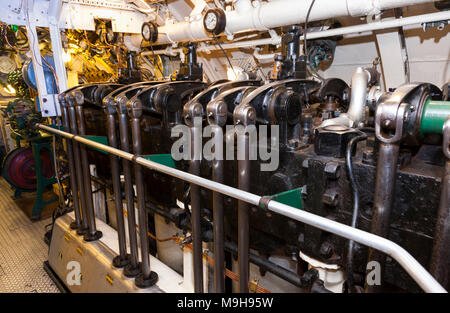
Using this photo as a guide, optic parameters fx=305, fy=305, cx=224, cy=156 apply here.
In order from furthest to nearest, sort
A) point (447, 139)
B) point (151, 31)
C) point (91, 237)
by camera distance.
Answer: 1. point (151, 31)
2. point (91, 237)
3. point (447, 139)

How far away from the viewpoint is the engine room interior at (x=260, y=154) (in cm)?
77

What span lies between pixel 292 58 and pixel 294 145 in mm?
358

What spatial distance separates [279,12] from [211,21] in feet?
1.58

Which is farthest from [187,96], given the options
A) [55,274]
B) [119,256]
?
[55,274]

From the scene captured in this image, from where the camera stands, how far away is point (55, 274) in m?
2.49

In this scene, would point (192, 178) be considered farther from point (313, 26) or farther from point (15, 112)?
point (15, 112)

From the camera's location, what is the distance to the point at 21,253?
2881 millimetres

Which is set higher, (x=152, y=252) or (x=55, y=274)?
(x=152, y=252)

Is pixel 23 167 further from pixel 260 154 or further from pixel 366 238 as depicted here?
pixel 366 238

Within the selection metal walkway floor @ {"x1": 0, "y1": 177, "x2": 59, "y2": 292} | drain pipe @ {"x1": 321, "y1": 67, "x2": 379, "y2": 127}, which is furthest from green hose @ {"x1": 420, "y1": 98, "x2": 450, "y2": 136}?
metal walkway floor @ {"x1": 0, "y1": 177, "x2": 59, "y2": 292}

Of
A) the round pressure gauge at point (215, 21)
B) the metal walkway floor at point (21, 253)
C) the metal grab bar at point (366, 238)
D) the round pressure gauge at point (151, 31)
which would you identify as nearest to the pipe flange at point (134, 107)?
the metal grab bar at point (366, 238)

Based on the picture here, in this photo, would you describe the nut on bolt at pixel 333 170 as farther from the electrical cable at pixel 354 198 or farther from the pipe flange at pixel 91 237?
the pipe flange at pixel 91 237

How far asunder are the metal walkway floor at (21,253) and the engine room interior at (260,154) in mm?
20

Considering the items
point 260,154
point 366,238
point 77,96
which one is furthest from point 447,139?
point 77,96
